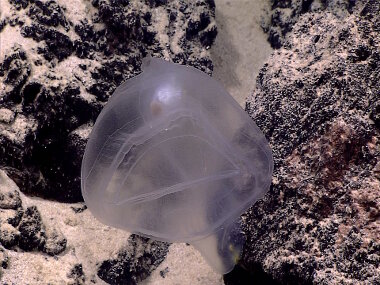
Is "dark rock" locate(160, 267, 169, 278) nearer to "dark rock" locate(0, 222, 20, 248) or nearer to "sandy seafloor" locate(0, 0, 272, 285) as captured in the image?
"sandy seafloor" locate(0, 0, 272, 285)

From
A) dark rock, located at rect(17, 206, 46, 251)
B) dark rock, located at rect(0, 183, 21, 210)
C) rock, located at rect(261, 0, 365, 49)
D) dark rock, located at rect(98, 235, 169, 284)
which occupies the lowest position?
dark rock, located at rect(98, 235, 169, 284)

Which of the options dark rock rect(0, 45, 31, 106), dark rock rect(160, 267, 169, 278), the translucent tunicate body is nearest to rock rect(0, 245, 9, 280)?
the translucent tunicate body

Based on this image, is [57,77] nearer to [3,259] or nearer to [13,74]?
[13,74]

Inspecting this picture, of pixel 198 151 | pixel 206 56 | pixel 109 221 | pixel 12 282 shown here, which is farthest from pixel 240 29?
pixel 12 282

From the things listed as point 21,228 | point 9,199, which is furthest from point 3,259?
point 9,199

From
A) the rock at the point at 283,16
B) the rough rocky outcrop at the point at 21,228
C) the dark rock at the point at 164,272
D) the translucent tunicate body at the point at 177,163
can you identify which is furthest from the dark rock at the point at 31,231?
the rock at the point at 283,16
